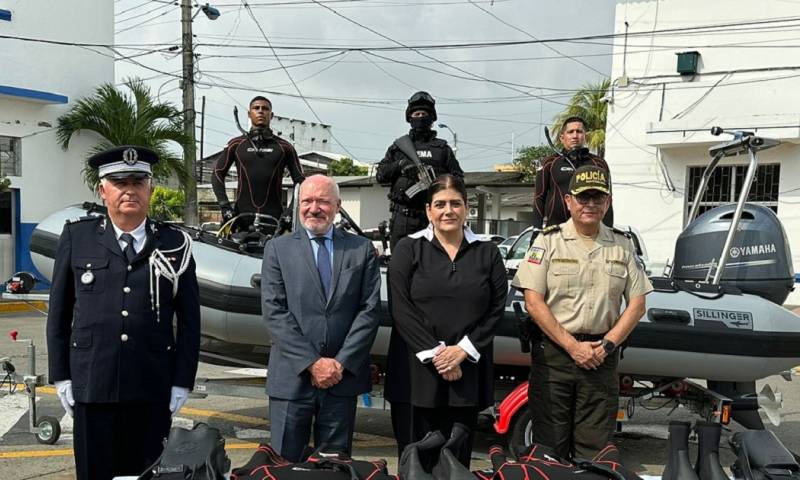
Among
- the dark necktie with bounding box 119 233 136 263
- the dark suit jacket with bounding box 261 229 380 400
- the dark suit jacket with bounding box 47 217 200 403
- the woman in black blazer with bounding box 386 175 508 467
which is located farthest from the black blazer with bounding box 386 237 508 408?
the dark necktie with bounding box 119 233 136 263

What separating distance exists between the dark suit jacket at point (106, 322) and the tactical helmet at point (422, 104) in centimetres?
212

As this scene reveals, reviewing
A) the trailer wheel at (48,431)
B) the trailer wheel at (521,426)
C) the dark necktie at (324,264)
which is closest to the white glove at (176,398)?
the dark necktie at (324,264)

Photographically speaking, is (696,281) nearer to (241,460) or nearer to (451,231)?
(451,231)

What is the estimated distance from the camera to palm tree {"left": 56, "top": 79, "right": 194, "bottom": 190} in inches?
548

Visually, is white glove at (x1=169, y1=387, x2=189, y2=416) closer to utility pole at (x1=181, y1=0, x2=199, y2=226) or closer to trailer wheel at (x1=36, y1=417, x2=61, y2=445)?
trailer wheel at (x1=36, y1=417, x2=61, y2=445)

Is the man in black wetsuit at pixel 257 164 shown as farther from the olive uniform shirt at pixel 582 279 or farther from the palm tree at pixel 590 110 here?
the palm tree at pixel 590 110

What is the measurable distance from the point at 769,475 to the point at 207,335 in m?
3.68

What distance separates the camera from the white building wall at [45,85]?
13.6 m

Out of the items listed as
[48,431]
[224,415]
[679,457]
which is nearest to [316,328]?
[679,457]

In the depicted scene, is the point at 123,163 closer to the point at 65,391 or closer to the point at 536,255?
the point at 65,391

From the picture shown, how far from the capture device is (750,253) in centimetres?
509

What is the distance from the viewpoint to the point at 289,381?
10.6 ft

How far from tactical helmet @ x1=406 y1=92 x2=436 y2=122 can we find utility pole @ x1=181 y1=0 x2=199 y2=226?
10492mm

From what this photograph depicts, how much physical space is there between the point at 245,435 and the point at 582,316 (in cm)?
312
